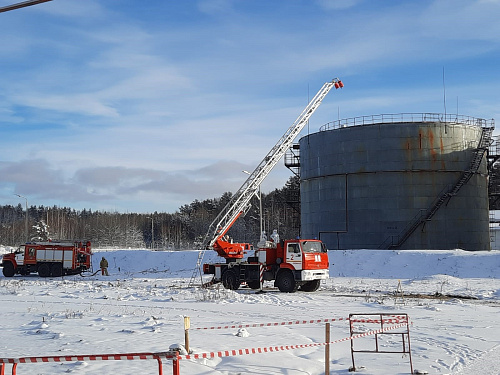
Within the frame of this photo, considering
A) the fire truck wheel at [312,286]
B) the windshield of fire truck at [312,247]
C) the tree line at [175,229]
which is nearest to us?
the windshield of fire truck at [312,247]

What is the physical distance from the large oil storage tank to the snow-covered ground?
5.18 metres

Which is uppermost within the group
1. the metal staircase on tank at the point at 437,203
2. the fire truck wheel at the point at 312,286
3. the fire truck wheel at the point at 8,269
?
the metal staircase on tank at the point at 437,203

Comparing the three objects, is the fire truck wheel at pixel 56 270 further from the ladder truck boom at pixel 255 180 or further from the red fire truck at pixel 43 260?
the ladder truck boom at pixel 255 180

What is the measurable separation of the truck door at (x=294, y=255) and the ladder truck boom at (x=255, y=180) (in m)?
7.86

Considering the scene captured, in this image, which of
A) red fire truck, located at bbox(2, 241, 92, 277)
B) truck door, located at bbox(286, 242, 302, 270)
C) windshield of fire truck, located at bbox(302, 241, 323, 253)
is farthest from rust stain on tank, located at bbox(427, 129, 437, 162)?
red fire truck, located at bbox(2, 241, 92, 277)

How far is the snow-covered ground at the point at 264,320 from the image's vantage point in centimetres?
1023

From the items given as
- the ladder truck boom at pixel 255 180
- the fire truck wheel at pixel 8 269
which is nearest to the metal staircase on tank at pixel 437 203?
the ladder truck boom at pixel 255 180

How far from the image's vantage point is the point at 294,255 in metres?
24.7

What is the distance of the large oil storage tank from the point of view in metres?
37.3

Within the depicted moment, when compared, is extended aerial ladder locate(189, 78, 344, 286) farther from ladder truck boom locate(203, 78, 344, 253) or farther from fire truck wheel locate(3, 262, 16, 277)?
fire truck wheel locate(3, 262, 16, 277)

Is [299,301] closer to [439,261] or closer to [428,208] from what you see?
[439,261]

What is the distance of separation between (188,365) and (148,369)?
2.21ft

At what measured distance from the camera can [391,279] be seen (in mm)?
30469

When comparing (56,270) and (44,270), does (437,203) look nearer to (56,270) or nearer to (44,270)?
(56,270)
